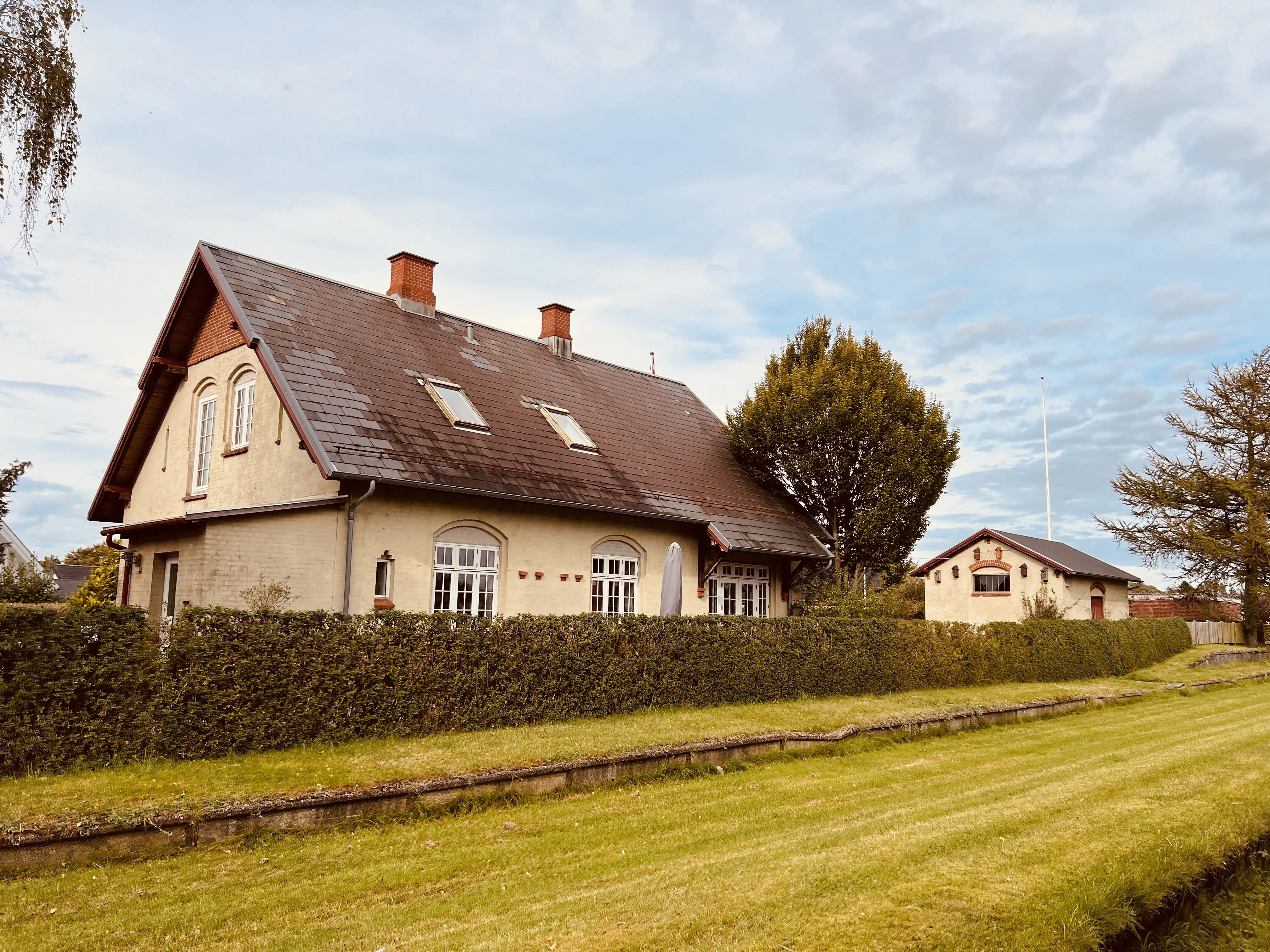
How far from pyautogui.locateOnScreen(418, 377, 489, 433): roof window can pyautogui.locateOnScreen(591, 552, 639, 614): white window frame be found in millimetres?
3613

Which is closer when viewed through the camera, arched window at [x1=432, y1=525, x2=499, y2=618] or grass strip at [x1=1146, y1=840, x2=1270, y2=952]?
grass strip at [x1=1146, y1=840, x2=1270, y2=952]

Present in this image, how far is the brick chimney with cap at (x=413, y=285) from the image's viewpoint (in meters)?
21.4

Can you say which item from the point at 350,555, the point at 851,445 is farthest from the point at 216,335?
the point at 851,445

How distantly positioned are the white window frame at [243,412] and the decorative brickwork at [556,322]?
9181 mm

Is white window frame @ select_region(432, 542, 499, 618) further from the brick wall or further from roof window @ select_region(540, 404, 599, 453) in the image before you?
the brick wall

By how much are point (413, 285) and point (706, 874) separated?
18.1 meters

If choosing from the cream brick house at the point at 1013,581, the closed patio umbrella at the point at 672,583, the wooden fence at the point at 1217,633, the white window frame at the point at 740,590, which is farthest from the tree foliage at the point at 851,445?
the wooden fence at the point at 1217,633

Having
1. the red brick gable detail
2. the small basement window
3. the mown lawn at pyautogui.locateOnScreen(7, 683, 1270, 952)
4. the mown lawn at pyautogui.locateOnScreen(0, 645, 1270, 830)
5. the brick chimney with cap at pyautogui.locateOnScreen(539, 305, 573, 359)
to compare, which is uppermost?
the brick chimney with cap at pyautogui.locateOnScreen(539, 305, 573, 359)

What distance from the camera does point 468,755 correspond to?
10.2 m

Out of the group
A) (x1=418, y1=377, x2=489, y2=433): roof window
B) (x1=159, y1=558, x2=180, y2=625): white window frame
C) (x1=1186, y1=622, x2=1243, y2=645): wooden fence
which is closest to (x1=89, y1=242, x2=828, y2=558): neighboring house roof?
(x1=418, y1=377, x2=489, y2=433): roof window

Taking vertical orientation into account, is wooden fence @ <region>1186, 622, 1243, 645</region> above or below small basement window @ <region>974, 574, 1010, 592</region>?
below

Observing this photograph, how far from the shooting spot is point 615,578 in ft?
62.1

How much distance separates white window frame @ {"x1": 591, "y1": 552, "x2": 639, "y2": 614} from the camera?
1847 cm

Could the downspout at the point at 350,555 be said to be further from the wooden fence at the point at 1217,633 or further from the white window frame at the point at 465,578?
the wooden fence at the point at 1217,633
